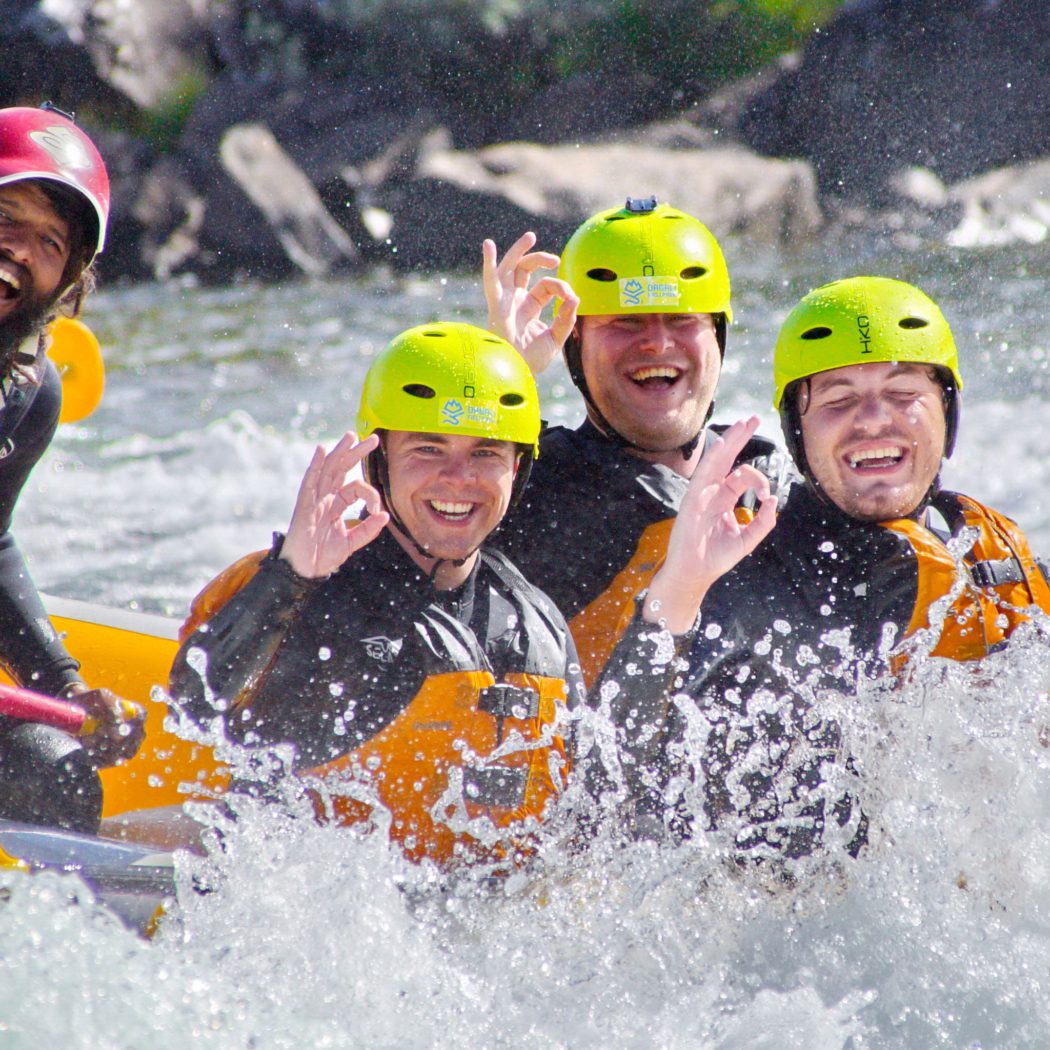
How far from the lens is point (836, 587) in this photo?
3236 mm

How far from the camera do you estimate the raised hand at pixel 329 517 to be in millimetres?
2729

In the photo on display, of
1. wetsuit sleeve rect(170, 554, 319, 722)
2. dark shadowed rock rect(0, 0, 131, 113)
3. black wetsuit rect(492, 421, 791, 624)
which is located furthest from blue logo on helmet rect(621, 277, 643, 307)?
dark shadowed rock rect(0, 0, 131, 113)

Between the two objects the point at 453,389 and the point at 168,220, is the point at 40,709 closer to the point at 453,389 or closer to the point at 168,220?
the point at 453,389

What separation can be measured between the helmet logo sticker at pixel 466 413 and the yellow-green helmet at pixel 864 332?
810 millimetres

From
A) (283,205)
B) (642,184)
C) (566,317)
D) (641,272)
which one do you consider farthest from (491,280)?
(642,184)

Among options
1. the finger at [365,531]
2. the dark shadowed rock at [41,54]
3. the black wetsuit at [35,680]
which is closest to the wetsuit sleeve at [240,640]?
the finger at [365,531]

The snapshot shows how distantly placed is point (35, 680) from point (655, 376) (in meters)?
1.66

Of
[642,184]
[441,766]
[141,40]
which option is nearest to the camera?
[441,766]

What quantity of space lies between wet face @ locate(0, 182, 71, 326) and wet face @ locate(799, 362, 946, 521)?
172 centimetres

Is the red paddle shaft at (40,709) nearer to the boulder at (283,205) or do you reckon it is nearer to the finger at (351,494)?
the finger at (351,494)

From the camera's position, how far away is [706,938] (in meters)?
2.91

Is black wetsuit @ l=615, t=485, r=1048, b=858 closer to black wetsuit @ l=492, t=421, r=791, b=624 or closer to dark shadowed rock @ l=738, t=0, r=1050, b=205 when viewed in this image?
black wetsuit @ l=492, t=421, r=791, b=624

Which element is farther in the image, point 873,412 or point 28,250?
point 873,412

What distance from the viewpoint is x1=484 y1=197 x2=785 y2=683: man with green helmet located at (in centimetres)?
343
